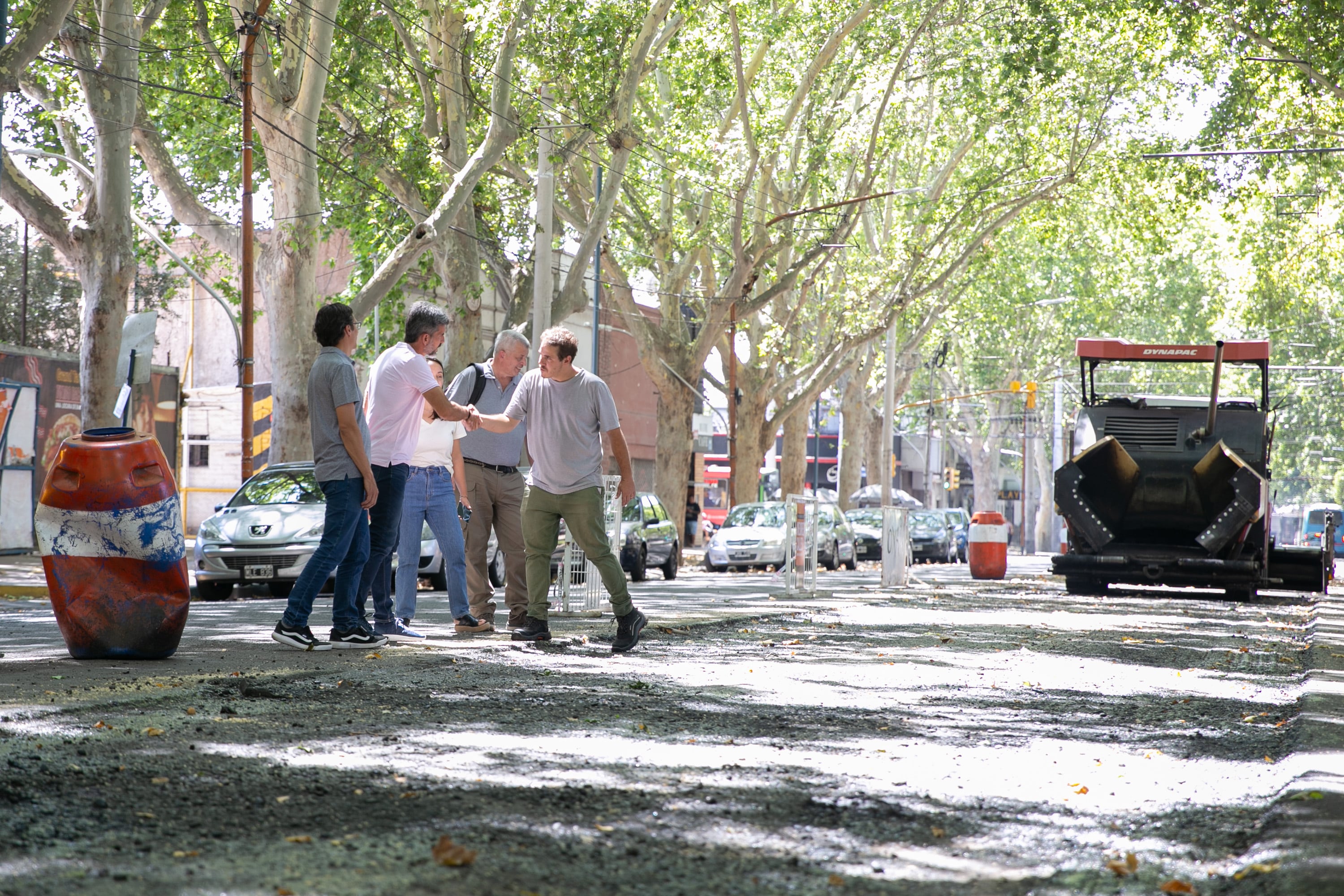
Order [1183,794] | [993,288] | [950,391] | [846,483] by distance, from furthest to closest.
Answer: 1. [950,391]
2. [993,288]
3. [846,483]
4. [1183,794]

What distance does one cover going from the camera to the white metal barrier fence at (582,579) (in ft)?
37.2

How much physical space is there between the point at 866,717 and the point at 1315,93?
20.0 m

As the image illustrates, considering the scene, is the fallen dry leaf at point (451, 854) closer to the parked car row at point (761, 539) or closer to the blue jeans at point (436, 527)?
the blue jeans at point (436, 527)

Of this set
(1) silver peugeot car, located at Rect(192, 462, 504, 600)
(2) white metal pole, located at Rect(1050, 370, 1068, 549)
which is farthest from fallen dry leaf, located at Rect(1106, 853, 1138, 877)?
(2) white metal pole, located at Rect(1050, 370, 1068, 549)

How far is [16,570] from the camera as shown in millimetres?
20094

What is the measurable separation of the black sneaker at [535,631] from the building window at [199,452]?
3732 centimetres

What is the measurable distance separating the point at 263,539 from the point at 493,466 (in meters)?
6.12

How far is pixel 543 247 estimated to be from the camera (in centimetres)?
2039

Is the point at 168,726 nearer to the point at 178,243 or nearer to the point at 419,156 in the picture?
the point at 419,156

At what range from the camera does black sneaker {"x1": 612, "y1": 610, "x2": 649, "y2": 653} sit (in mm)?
8430

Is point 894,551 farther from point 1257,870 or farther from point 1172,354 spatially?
point 1257,870

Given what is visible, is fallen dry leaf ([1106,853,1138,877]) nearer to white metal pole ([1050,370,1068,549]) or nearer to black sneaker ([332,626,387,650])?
black sneaker ([332,626,387,650])

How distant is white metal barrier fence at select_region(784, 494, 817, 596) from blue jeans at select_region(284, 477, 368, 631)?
796 cm

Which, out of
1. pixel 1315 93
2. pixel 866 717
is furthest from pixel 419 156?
pixel 866 717
